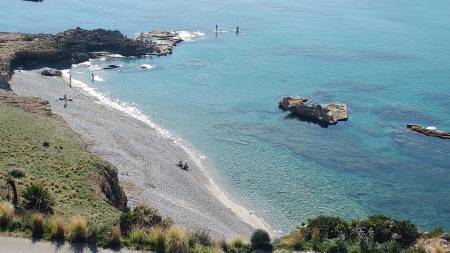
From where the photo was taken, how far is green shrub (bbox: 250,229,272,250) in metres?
25.4

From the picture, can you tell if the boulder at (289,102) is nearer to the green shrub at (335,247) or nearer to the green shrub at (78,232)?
the green shrub at (335,247)

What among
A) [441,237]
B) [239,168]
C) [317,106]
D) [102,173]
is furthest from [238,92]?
[441,237]

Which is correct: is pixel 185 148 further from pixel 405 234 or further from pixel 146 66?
pixel 146 66

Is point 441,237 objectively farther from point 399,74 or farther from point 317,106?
point 399,74

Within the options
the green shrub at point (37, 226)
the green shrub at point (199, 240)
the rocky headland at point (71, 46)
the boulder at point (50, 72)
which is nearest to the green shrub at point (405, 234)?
the green shrub at point (199, 240)

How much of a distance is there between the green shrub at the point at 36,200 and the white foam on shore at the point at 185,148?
71.7 feet

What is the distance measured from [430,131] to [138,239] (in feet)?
192

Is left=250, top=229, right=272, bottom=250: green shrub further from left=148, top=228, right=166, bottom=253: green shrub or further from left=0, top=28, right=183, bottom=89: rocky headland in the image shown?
left=0, top=28, right=183, bottom=89: rocky headland

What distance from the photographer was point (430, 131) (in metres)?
73.8

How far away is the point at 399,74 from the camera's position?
338 ft

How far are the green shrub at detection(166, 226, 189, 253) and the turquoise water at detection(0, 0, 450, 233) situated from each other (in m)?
23.7

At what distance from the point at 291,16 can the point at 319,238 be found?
131876mm

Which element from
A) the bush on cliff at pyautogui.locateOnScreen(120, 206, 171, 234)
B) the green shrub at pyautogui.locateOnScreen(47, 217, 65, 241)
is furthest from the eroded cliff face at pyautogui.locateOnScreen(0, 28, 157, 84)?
the green shrub at pyautogui.locateOnScreen(47, 217, 65, 241)

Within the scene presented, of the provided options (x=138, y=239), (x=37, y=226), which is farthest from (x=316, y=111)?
(x=37, y=226)
